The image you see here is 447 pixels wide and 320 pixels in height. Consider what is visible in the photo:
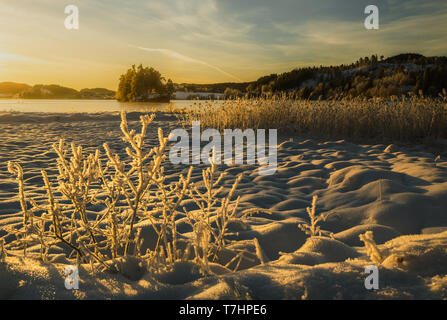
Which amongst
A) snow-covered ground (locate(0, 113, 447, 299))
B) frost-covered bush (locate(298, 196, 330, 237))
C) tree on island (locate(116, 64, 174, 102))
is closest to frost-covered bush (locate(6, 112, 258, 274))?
snow-covered ground (locate(0, 113, 447, 299))

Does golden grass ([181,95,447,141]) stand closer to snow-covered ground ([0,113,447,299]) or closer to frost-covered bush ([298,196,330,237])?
snow-covered ground ([0,113,447,299])

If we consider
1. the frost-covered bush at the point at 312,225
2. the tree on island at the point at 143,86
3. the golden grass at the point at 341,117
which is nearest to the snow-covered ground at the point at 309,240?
the frost-covered bush at the point at 312,225

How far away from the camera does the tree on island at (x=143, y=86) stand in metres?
48.5

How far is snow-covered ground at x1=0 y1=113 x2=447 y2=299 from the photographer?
110 cm

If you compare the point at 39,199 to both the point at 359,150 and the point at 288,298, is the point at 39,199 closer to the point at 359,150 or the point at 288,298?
the point at 288,298

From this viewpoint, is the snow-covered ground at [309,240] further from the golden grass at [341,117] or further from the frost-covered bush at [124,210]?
the golden grass at [341,117]

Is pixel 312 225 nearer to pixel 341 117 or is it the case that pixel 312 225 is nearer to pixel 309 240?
pixel 309 240

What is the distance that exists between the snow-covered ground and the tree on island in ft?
151

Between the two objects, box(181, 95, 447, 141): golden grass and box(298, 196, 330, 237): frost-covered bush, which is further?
box(181, 95, 447, 141): golden grass

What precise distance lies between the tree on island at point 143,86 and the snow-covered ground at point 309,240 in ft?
151

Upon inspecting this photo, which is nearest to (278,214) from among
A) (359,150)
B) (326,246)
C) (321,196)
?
(321,196)

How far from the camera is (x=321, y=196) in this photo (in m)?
3.37

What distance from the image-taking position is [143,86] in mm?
49250

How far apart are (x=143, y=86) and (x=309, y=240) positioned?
51.7m
